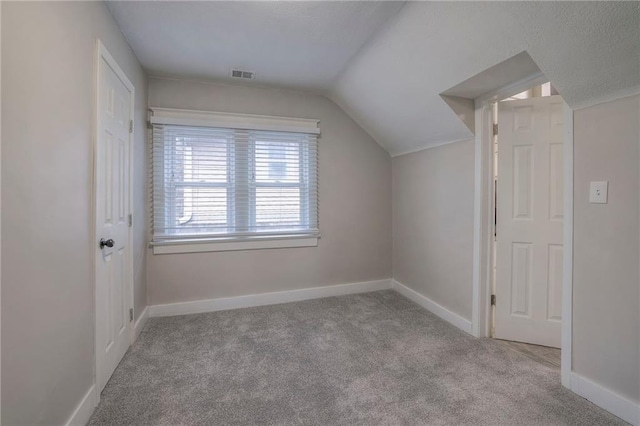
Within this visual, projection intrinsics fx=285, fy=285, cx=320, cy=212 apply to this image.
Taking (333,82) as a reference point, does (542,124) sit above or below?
below

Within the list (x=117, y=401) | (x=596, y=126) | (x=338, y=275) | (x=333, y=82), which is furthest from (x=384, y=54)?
(x=117, y=401)

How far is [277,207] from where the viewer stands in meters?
3.21

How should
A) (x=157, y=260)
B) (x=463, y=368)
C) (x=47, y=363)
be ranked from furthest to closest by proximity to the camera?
(x=157, y=260), (x=463, y=368), (x=47, y=363)

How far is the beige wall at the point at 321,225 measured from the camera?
2885 millimetres

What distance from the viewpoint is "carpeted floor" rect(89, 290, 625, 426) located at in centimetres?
153

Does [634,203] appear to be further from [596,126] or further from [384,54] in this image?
[384,54]

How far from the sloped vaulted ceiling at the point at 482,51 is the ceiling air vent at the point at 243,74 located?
0.91 metres

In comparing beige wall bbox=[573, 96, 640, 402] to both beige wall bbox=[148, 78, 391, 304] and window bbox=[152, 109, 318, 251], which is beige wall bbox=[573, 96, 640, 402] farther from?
window bbox=[152, 109, 318, 251]

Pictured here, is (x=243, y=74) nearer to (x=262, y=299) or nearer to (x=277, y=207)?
(x=277, y=207)

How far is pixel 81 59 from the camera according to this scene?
4.85ft

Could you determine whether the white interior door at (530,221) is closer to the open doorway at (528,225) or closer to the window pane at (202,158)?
the open doorway at (528,225)

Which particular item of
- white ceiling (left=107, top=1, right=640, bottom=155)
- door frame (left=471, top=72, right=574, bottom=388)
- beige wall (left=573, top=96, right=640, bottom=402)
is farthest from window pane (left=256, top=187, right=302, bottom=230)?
beige wall (left=573, top=96, right=640, bottom=402)

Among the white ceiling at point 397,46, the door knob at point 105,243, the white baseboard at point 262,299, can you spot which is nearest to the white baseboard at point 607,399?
the white ceiling at point 397,46

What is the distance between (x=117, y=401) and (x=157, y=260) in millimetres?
1406
